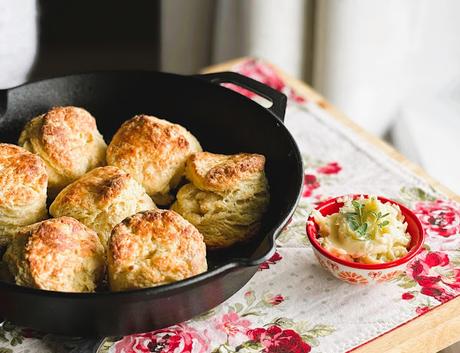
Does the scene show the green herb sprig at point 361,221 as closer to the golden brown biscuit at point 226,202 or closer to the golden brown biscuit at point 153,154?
the golden brown biscuit at point 226,202

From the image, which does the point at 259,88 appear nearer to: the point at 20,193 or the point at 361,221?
the point at 361,221

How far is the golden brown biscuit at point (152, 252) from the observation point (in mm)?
1025

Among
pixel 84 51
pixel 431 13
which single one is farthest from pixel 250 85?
pixel 84 51

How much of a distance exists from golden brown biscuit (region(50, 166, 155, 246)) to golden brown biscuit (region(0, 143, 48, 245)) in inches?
1.3

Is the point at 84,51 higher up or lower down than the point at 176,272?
lower down

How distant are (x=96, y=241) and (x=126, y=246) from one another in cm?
9

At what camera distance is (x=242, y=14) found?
7.80ft

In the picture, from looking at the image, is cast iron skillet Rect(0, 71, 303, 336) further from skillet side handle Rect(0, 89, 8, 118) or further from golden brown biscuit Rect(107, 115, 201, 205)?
golden brown biscuit Rect(107, 115, 201, 205)

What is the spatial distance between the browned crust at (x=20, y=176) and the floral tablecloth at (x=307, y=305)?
0.23 m

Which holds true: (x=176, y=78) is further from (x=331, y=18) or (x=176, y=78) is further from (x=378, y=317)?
(x=331, y=18)

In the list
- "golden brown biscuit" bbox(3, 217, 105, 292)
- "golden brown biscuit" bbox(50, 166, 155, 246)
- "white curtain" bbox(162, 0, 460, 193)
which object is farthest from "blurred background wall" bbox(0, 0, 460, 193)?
"golden brown biscuit" bbox(3, 217, 105, 292)

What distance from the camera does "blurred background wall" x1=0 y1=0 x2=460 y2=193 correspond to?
215cm

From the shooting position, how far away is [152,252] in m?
1.05

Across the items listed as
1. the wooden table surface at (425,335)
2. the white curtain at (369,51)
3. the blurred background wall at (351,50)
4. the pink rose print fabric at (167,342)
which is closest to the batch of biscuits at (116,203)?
the pink rose print fabric at (167,342)
